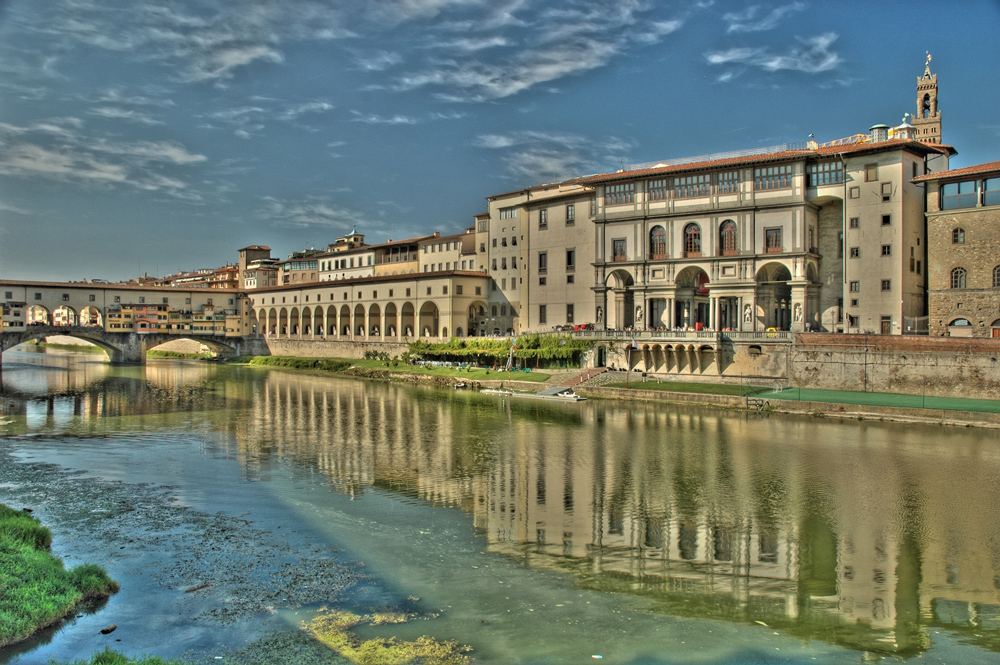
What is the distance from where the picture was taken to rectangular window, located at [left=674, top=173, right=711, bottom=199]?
49125 millimetres

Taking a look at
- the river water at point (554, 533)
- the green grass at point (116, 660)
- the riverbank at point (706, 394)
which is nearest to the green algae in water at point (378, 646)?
the river water at point (554, 533)

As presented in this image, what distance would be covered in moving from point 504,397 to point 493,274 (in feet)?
75.6

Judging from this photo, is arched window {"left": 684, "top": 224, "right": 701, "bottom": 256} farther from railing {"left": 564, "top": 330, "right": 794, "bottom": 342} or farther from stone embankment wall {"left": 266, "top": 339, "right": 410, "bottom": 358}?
stone embankment wall {"left": 266, "top": 339, "right": 410, "bottom": 358}

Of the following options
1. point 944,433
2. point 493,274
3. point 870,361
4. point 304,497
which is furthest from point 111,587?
point 493,274

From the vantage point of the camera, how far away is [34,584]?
39.1 ft

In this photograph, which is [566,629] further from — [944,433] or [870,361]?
[870,361]

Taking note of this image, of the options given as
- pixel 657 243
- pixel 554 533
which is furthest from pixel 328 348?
pixel 554 533

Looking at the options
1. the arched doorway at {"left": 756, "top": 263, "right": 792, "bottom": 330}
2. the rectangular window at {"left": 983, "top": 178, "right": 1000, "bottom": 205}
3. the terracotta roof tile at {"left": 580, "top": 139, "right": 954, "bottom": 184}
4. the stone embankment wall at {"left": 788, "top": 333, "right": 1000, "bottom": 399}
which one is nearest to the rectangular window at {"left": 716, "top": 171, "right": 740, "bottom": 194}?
the terracotta roof tile at {"left": 580, "top": 139, "right": 954, "bottom": 184}

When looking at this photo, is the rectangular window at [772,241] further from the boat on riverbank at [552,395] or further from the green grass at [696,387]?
the boat on riverbank at [552,395]

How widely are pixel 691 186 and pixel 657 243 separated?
4.64 m

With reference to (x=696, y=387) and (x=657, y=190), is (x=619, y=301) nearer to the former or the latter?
(x=657, y=190)

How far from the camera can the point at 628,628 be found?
1179 centimetres

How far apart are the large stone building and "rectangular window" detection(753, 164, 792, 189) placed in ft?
24.3

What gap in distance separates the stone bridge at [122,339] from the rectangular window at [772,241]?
67.2 meters
